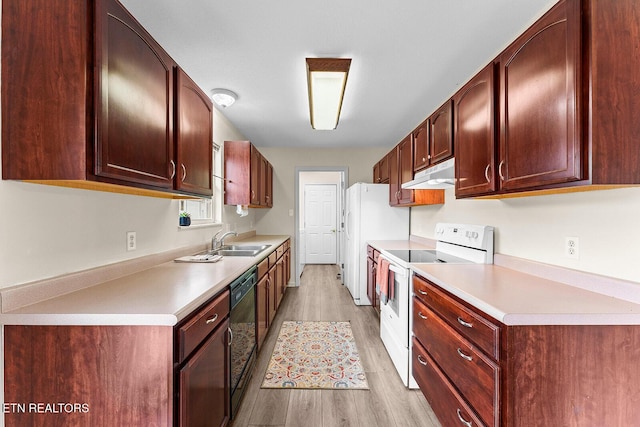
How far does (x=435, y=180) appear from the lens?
2.30m

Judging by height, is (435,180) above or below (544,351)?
above

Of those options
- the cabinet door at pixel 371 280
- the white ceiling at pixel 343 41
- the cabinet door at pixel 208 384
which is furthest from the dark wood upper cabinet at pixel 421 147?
the cabinet door at pixel 208 384

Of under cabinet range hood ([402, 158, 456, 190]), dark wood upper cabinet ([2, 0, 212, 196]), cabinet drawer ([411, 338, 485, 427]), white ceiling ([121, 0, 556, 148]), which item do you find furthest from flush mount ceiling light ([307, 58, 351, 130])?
cabinet drawer ([411, 338, 485, 427])

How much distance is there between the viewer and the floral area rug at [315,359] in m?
2.19

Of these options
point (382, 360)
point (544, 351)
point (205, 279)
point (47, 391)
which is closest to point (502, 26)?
point (544, 351)

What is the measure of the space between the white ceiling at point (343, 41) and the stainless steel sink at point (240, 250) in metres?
1.50

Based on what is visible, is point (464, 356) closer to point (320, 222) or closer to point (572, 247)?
point (572, 247)

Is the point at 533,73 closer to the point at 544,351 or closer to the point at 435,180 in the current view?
the point at 435,180

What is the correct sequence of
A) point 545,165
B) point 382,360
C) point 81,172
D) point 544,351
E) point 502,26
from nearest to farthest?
point 81,172 < point 544,351 < point 545,165 < point 502,26 < point 382,360

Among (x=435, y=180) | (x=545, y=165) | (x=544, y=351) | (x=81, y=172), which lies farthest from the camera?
(x=435, y=180)

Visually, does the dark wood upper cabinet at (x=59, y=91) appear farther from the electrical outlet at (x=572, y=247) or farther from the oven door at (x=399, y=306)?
the electrical outlet at (x=572, y=247)

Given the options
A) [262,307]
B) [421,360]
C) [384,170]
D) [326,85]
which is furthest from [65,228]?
[384,170]

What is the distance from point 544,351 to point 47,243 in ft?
6.55

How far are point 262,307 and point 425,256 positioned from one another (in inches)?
61.6
